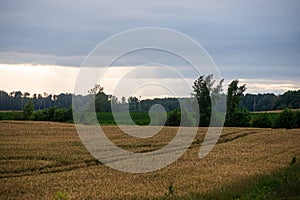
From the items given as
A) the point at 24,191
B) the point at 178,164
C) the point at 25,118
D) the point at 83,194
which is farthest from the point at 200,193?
the point at 25,118

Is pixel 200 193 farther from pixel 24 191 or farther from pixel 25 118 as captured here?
pixel 25 118

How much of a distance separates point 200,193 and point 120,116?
27863 mm

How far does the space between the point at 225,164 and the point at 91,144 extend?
1164 centimetres

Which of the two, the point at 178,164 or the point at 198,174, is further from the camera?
the point at 178,164

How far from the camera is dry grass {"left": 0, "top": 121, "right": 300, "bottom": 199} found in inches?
650

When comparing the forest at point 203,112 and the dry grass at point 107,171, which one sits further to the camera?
the forest at point 203,112

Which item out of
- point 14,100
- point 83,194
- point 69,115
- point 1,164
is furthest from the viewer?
point 14,100

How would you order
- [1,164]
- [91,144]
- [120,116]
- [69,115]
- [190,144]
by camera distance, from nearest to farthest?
[1,164] < [91,144] < [190,144] < [120,116] < [69,115]

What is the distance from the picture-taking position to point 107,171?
22031mm

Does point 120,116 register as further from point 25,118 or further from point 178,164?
point 25,118

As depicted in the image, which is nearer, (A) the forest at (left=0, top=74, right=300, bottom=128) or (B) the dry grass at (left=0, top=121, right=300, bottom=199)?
(B) the dry grass at (left=0, top=121, right=300, bottom=199)

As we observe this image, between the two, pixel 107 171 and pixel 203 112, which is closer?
pixel 107 171

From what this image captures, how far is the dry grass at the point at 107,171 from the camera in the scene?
16.5 m

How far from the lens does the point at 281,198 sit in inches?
634
